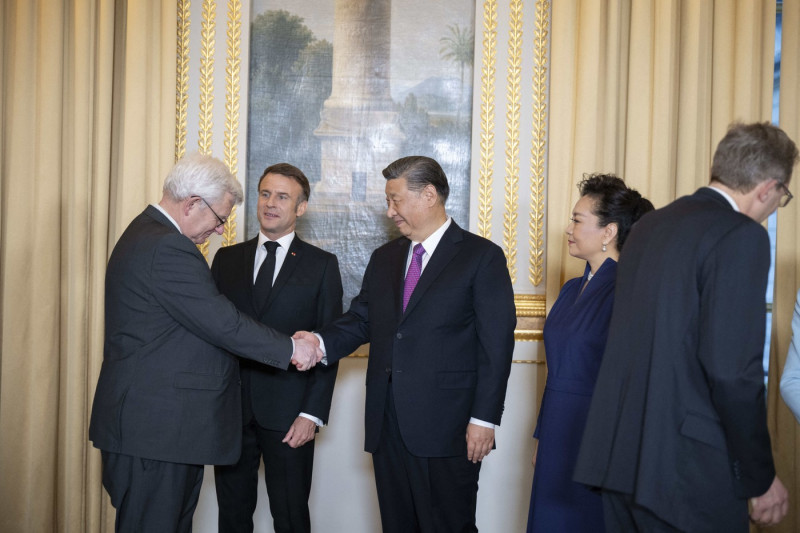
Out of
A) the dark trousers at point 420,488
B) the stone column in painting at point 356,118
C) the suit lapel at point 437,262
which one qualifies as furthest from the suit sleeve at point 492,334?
the stone column in painting at point 356,118

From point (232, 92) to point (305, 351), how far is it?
1.87 meters

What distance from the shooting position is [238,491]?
3.75m

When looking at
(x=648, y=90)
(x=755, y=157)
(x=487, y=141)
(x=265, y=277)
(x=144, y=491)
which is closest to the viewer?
(x=755, y=157)

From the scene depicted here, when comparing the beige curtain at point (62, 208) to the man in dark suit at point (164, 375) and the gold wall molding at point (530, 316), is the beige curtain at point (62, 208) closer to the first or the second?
the man in dark suit at point (164, 375)

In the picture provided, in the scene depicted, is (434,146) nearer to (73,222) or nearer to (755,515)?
(73,222)

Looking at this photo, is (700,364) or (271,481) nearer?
(700,364)

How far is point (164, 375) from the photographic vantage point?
2.96 meters

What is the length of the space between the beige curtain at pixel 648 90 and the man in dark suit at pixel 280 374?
144 centimetres

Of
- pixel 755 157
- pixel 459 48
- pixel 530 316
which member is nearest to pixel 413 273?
pixel 530 316

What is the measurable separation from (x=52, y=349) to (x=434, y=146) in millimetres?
2436

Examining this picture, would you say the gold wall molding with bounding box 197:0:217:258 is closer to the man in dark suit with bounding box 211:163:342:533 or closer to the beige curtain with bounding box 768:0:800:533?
the man in dark suit with bounding box 211:163:342:533

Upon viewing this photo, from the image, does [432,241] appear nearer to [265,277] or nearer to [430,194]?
[430,194]

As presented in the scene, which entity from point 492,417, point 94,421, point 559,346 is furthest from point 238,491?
point 559,346

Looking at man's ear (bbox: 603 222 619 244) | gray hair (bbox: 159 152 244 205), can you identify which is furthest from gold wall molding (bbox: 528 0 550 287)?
gray hair (bbox: 159 152 244 205)
